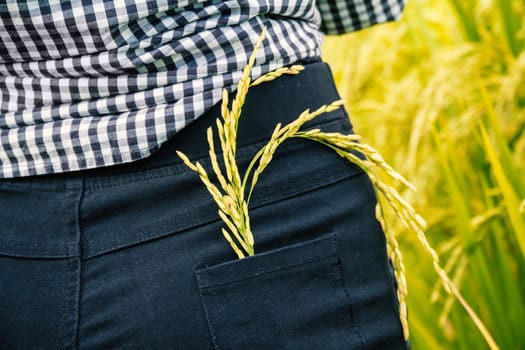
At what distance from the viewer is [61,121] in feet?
2.31

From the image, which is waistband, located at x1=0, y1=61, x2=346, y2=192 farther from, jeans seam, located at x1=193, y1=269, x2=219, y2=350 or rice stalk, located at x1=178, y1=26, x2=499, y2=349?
jeans seam, located at x1=193, y1=269, x2=219, y2=350

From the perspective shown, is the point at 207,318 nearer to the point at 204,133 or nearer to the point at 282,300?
the point at 282,300

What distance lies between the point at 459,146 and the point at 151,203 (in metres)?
0.94

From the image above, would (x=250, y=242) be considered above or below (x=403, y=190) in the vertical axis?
above

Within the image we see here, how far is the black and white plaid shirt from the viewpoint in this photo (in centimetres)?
67

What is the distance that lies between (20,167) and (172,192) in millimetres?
190

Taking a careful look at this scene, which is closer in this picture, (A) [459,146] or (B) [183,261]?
(B) [183,261]

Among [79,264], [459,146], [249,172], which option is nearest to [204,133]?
[249,172]

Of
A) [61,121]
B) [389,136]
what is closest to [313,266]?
[61,121]

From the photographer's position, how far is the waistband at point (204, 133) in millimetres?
694

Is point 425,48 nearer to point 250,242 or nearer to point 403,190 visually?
point 403,190

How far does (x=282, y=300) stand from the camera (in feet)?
2.21

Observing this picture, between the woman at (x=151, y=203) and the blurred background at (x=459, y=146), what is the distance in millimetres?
385

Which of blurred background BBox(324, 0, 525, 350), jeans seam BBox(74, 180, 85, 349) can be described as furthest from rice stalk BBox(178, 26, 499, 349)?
blurred background BBox(324, 0, 525, 350)
